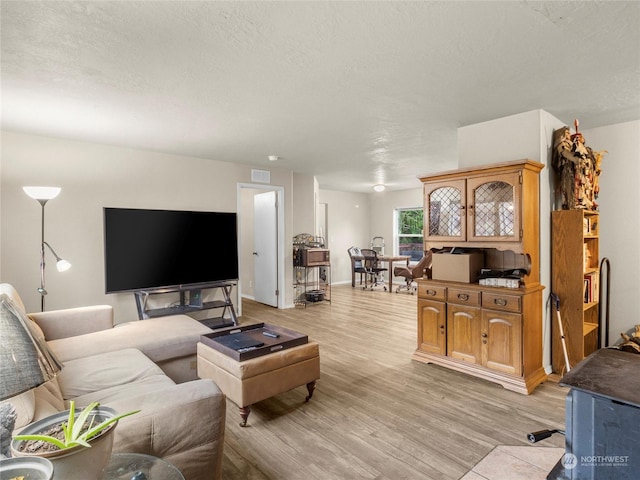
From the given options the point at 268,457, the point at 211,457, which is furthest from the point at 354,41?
the point at 268,457

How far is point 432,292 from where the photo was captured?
3.31 m

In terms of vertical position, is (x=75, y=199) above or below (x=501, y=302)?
above

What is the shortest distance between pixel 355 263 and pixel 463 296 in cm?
553

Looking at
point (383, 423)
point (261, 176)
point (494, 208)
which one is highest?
point (261, 176)

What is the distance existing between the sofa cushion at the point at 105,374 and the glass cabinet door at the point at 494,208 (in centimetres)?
268

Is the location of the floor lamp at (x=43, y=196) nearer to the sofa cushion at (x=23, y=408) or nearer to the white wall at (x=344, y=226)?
A: the sofa cushion at (x=23, y=408)

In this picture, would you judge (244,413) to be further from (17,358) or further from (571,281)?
(571,281)

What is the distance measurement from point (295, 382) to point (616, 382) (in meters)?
1.88

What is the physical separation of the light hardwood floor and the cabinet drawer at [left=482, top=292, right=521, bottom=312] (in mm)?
670

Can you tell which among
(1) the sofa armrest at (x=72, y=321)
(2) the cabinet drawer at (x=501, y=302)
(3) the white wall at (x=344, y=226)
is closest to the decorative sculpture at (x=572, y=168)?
(2) the cabinet drawer at (x=501, y=302)

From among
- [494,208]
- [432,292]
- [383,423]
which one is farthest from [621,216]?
[383,423]

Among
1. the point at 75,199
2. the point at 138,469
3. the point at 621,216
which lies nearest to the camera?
the point at 138,469

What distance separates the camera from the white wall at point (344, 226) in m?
8.45

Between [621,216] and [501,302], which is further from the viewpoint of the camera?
[621,216]
